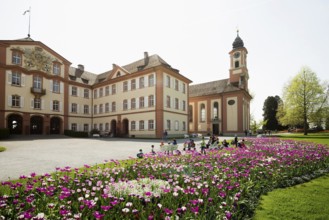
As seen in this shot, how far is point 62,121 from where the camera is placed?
128 ft

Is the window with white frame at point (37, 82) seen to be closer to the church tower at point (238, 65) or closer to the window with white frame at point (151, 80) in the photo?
the window with white frame at point (151, 80)

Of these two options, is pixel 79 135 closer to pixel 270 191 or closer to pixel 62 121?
pixel 62 121

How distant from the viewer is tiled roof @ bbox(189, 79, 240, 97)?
4873 cm

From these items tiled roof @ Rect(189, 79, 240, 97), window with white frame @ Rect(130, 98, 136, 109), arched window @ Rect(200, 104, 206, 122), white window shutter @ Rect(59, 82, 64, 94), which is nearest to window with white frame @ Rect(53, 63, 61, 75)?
white window shutter @ Rect(59, 82, 64, 94)

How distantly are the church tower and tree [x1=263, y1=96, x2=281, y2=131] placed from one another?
121ft

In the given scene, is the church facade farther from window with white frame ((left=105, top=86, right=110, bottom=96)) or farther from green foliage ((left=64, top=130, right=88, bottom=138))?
green foliage ((left=64, top=130, right=88, bottom=138))

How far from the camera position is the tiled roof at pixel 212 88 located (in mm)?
48731

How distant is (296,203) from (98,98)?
42.8 m

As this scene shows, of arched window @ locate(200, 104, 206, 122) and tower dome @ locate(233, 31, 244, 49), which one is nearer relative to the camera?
tower dome @ locate(233, 31, 244, 49)

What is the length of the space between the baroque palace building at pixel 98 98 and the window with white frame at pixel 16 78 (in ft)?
0.44

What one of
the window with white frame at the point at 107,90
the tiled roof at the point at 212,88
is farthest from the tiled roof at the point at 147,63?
the tiled roof at the point at 212,88

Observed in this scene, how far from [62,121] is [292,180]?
1583 inches

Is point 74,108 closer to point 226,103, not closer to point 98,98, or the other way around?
point 98,98

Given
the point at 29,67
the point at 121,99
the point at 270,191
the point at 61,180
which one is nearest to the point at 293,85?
the point at 121,99
